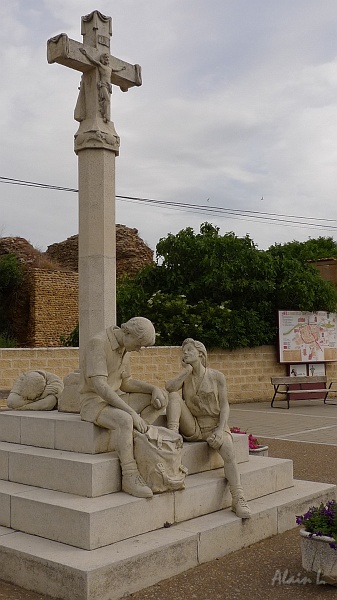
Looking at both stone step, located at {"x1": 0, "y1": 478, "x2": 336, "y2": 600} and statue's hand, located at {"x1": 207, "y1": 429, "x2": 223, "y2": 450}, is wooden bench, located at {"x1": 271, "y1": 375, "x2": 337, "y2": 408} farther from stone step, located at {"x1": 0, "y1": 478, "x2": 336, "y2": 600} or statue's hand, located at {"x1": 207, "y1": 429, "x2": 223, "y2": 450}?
stone step, located at {"x1": 0, "y1": 478, "x2": 336, "y2": 600}

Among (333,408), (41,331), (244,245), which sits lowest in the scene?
(333,408)

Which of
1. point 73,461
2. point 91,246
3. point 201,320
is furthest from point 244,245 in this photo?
point 73,461

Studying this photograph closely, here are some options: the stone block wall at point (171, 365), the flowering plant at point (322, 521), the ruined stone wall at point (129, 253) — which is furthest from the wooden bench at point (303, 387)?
the flowering plant at point (322, 521)

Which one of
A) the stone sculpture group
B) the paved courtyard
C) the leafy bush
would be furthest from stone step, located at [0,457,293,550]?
the leafy bush

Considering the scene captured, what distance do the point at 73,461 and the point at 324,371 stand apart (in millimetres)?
14592

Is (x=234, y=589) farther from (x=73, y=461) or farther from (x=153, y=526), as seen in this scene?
(x=73, y=461)

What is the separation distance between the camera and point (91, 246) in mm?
6539

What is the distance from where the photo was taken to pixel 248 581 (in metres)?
4.68

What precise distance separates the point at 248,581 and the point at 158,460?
1071 mm

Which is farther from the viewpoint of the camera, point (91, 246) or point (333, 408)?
point (333, 408)

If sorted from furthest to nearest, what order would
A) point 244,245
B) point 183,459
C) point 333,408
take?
point 244,245 → point 333,408 → point 183,459

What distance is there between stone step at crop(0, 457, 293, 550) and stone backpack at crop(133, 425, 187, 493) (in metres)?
0.10

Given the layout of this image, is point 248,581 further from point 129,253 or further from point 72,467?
point 129,253

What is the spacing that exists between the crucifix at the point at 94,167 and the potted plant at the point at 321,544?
105 inches
